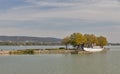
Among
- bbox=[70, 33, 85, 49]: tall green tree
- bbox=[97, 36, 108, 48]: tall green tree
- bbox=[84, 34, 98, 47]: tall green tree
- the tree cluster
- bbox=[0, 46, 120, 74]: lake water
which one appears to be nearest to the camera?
bbox=[0, 46, 120, 74]: lake water

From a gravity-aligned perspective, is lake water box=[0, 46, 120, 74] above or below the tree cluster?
below

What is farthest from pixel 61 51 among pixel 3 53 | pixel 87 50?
pixel 3 53

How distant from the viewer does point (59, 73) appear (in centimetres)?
4166

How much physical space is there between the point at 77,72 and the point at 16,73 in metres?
7.83

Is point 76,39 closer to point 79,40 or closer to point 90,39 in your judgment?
point 79,40

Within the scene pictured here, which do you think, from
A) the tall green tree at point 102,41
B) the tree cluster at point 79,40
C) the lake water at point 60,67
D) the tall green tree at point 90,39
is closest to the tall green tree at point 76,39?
the tree cluster at point 79,40

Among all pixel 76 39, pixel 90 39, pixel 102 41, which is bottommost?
pixel 102 41

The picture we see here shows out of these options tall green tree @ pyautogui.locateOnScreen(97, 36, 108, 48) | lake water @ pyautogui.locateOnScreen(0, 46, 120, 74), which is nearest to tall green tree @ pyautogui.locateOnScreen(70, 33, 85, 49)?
tall green tree @ pyautogui.locateOnScreen(97, 36, 108, 48)

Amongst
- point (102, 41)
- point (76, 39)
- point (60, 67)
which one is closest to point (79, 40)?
point (76, 39)

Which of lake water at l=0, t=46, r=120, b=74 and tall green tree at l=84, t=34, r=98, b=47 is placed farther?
tall green tree at l=84, t=34, r=98, b=47

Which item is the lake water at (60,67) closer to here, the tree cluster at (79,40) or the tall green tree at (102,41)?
the tree cluster at (79,40)

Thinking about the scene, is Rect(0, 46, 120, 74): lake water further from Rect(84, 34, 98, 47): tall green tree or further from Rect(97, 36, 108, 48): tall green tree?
Rect(97, 36, 108, 48): tall green tree

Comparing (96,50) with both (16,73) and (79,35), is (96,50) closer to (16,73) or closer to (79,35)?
(79,35)

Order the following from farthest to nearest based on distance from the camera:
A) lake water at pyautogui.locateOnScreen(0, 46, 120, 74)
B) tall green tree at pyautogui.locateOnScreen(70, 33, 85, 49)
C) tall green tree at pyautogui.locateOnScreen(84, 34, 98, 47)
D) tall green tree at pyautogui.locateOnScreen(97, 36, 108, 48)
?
tall green tree at pyautogui.locateOnScreen(97, 36, 108, 48)
tall green tree at pyautogui.locateOnScreen(84, 34, 98, 47)
tall green tree at pyautogui.locateOnScreen(70, 33, 85, 49)
lake water at pyautogui.locateOnScreen(0, 46, 120, 74)
